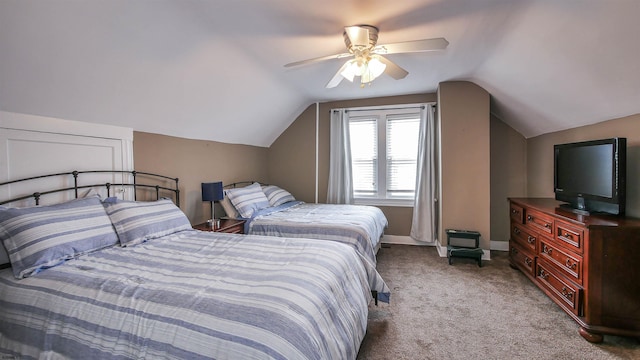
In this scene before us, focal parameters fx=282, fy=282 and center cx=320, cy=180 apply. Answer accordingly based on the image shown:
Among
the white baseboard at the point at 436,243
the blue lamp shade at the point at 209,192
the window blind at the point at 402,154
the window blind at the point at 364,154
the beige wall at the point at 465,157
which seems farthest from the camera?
the window blind at the point at 364,154

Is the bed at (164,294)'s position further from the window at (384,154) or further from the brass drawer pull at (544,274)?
the window at (384,154)

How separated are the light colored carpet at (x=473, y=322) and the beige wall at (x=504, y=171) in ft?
3.38

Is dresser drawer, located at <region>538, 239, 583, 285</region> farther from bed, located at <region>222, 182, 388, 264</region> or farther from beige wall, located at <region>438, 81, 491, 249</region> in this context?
bed, located at <region>222, 182, 388, 264</region>

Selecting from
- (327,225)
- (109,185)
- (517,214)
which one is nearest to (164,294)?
(109,185)

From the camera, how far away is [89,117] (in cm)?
236

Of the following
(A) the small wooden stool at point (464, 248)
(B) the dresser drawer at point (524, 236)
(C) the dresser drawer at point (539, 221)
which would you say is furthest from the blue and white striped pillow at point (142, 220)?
(B) the dresser drawer at point (524, 236)

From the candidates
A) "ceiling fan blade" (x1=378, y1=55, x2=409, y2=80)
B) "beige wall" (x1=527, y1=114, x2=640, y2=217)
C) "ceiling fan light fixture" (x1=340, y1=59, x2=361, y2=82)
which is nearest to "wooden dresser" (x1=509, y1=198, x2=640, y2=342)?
"beige wall" (x1=527, y1=114, x2=640, y2=217)

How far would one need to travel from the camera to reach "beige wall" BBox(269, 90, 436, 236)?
5.01 m

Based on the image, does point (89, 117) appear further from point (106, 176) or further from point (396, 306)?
point (396, 306)

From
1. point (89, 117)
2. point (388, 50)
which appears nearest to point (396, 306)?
point (388, 50)

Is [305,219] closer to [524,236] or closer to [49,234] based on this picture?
[49,234]

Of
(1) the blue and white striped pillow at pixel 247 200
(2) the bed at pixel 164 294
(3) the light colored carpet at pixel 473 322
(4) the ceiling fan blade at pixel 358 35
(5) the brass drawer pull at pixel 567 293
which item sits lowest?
(3) the light colored carpet at pixel 473 322

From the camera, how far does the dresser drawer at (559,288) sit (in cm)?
222

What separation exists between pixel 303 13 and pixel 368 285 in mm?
2157
